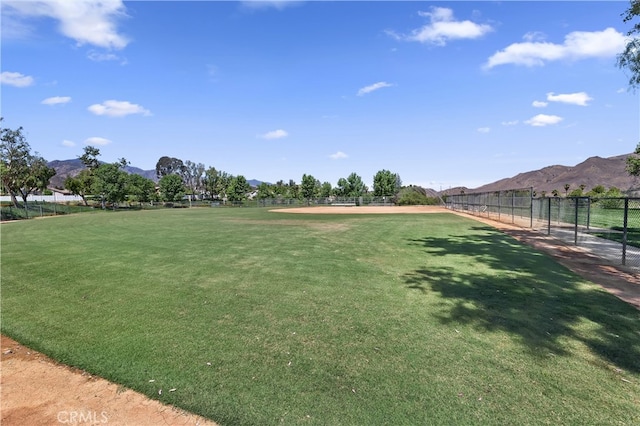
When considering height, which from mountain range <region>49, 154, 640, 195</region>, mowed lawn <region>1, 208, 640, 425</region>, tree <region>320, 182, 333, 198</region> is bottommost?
mowed lawn <region>1, 208, 640, 425</region>

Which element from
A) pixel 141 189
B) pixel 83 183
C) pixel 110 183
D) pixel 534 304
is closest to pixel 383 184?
pixel 141 189

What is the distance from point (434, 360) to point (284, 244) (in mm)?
8285

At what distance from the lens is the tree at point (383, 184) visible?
71.5 m

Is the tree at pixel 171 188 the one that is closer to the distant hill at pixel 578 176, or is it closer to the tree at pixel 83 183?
the tree at pixel 83 183

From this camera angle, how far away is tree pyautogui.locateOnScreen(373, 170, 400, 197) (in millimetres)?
71500

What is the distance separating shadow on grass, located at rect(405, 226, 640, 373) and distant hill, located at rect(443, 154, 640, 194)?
294ft

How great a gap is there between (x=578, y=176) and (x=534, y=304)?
454ft

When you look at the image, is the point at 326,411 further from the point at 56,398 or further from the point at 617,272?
the point at 617,272

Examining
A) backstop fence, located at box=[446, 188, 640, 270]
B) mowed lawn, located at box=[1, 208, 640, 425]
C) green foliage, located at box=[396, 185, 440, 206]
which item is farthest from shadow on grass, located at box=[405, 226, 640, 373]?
green foliage, located at box=[396, 185, 440, 206]

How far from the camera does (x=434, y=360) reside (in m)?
3.61

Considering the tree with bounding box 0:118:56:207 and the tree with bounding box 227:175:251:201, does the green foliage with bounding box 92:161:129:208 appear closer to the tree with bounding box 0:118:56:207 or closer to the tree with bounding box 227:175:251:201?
the tree with bounding box 0:118:56:207

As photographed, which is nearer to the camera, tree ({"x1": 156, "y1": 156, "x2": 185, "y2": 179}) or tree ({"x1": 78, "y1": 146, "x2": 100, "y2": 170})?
tree ({"x1": 78, "y1": 146, "x2": 100, "y2": 170})

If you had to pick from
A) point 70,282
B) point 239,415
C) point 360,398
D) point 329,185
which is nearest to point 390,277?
point 360,398

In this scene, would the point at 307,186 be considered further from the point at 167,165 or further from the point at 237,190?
the point at 167,165
